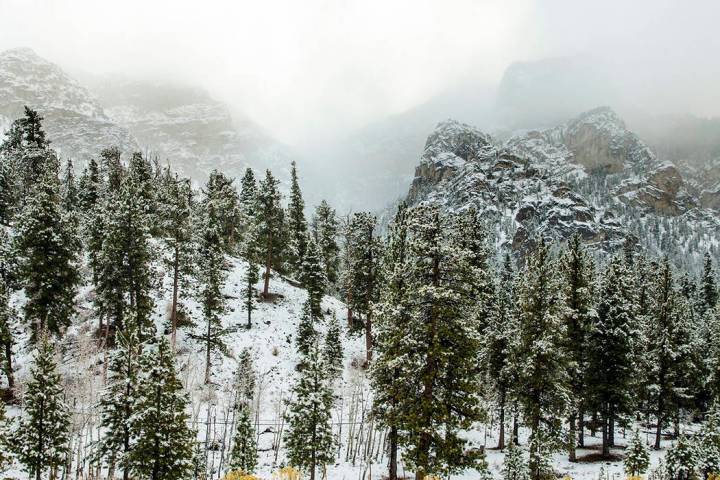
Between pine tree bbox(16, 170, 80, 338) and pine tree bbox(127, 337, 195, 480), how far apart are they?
17.0 metres

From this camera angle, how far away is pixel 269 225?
190ft

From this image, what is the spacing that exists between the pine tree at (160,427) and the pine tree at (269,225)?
3325 centimetres

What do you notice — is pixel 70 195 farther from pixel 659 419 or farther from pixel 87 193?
pixel 659 419

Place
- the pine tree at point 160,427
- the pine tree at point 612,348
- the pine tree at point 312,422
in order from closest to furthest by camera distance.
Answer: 1. the pine tree at point 160,427
2. the pine tree at point 312,422
3. the pine tree at point 612,348

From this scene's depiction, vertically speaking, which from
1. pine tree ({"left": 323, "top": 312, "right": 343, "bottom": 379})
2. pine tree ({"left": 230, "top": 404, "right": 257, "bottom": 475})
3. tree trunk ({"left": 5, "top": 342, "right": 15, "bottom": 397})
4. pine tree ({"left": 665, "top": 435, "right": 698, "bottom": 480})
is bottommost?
pine tree ({"left": 230, "top": 404, "right": 257, "bottom": 475})

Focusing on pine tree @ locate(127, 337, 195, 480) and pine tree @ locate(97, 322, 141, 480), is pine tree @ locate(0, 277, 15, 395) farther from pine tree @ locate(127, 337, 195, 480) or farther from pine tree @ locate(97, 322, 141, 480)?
pine tree @ locate(127, 337, 195, 480)

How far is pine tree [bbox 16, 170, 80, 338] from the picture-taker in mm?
35938

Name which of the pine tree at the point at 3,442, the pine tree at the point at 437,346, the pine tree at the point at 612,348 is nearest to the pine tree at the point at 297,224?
the pine tree at the point at 3,442

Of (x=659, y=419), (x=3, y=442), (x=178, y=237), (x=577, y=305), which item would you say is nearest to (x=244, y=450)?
(x=3, y=442)

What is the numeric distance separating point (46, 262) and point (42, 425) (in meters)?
14.4

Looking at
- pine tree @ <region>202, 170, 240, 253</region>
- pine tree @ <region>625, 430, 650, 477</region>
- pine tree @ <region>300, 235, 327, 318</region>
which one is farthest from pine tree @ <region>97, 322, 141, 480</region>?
pine tree @ <region>202, 170, 240, 253</region>

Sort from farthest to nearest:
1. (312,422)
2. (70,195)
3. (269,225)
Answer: (70,195) < (269,225) < (312,422)

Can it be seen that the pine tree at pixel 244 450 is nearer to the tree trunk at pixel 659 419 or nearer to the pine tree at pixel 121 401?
the pine tree at pixel 121 401

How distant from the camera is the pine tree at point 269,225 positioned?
5722cm
